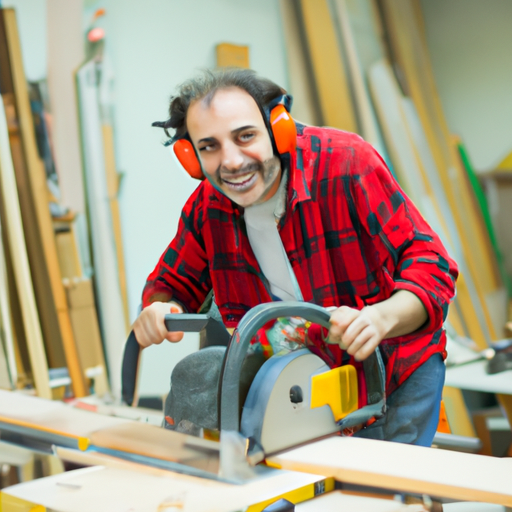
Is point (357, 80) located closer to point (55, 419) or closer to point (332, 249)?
point (332, 249)

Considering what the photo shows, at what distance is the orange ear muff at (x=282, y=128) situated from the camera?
1.31m

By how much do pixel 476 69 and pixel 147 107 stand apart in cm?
187

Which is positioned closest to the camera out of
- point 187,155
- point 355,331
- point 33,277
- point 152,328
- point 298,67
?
point 355,331

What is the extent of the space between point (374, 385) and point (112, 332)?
4.76 ft

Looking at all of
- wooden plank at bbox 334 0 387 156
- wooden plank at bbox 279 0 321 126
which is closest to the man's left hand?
wooden plank at bbox 279 0 321 126

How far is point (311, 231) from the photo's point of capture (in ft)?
4.53

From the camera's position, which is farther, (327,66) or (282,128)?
(327,66)

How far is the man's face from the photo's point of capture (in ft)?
4.22

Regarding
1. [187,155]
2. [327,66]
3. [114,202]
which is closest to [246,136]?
[187,155]

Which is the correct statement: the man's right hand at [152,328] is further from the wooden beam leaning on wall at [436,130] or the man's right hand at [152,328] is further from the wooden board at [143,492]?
the wooden beam leaning on wall at [436,130]

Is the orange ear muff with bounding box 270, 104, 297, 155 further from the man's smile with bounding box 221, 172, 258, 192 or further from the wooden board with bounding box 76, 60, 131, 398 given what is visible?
the wooden board with bounding box 76, 60, 131, 398

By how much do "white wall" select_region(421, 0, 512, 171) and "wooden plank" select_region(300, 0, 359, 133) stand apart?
674mm

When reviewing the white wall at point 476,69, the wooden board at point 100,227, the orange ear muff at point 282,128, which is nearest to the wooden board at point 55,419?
the orange ear muff at point 282,128

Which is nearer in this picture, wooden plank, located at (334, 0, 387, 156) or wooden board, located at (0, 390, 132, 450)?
wooden board, located at (0, 390, 132, 450)
